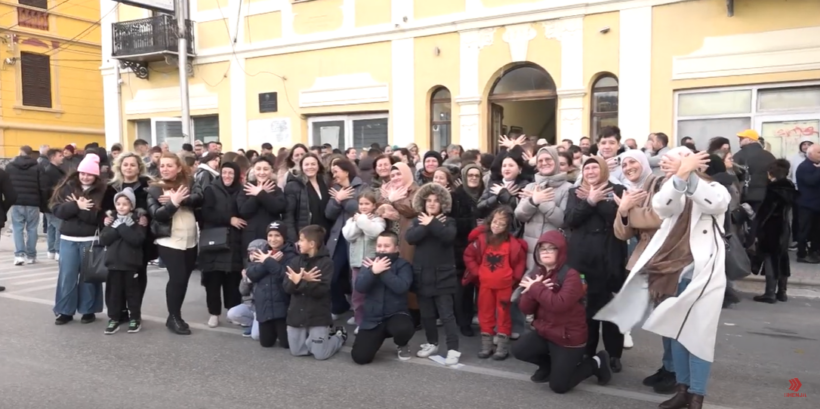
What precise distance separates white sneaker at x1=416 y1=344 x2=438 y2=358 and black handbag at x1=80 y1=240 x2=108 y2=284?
320 cm

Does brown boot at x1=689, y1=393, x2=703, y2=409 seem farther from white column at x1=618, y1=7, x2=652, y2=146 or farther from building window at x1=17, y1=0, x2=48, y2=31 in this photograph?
building window at x1=17, y1=0, x2=48, y2=31

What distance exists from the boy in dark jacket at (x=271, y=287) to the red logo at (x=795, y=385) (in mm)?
4062

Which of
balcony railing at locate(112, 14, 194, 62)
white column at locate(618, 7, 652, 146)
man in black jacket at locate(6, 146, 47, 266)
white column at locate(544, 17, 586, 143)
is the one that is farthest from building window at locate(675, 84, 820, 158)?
balcony railing at locate(112, 14, 194, 62)

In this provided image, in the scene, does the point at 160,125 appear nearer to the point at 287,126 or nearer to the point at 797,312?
the point at 287,126

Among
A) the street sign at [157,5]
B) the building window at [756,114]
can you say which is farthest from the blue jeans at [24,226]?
the building window at [756,114]

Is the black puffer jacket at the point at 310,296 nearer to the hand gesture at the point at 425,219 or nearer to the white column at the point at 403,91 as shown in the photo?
the hand gesture at the point at 425,219

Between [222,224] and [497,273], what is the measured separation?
2.76 meters

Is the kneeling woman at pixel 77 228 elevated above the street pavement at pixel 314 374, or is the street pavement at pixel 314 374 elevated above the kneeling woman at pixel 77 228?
the kneeling woman at pixel 77 228

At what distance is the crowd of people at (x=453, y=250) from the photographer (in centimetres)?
440

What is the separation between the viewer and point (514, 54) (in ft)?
44.0

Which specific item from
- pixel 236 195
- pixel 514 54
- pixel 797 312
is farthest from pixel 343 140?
pixel 797 312

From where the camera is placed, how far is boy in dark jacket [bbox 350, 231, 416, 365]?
546cm

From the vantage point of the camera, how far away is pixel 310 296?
5.62 m

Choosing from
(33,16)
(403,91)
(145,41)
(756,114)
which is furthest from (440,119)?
(33,16)
